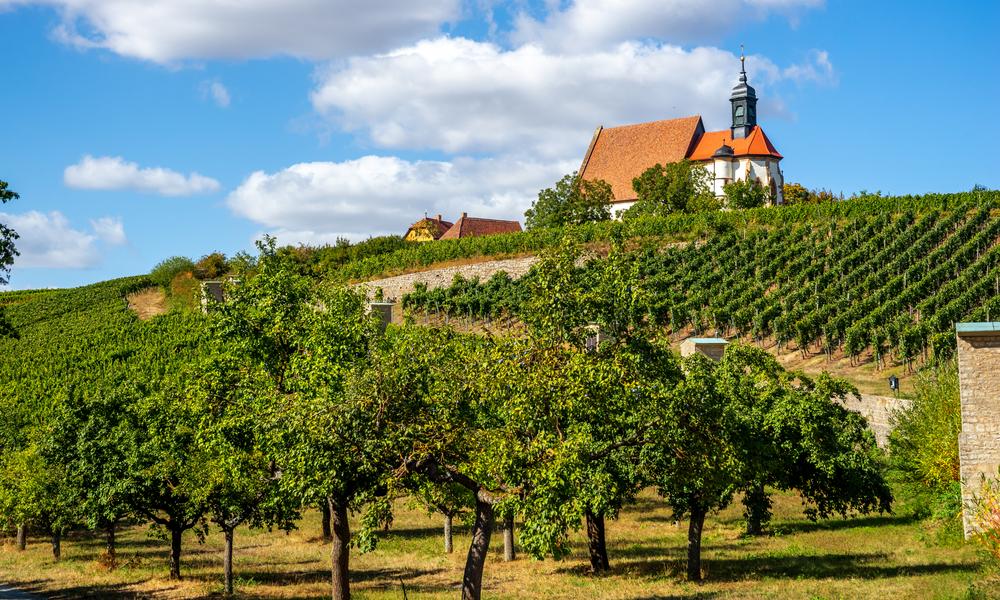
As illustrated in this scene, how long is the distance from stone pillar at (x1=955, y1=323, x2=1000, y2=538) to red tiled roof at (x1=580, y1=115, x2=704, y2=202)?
6994 centimetres

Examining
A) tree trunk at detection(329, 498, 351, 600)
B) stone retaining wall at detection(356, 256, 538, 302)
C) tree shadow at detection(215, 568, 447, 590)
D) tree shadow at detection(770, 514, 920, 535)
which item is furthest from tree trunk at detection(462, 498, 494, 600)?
stone retaining wall at detection(356, 256, 538, 302)

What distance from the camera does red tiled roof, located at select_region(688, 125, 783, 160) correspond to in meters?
90.6

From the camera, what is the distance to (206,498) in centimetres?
2109

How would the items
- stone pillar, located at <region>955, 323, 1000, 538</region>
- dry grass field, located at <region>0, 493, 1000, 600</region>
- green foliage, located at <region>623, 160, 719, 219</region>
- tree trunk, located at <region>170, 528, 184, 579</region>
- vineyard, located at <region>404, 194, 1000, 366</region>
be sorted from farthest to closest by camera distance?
green foliage, located at <region>623, 160, 719, 219</region> < vineyard, located at <region>404, 194, 1000, 366</region> < tree trunk, located at <region>170, 528, 184, 579</region> < stone pillar, located at <region>955, 323, 1000, 538</region> < dry grass field, located at <region>0, 493, 1000, 600</region>

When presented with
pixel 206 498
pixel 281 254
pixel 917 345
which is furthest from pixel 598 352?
pixel 917 345

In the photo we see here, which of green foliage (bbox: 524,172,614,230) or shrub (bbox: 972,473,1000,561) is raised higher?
green foliage (bbox: 524,172,614,230)

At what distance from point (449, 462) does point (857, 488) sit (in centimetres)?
1388

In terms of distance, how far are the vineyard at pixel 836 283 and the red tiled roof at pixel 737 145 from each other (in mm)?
27651

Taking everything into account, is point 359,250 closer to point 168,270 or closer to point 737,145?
point 168,270

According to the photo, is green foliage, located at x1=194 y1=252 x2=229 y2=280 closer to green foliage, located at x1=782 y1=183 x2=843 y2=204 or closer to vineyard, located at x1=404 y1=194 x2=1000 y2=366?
vineyard, located at x1=404 y1=194 x2=1000 y2=366

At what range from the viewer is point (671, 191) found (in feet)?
259

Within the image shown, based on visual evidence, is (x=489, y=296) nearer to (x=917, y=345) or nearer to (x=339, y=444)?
(x=917, y=345)

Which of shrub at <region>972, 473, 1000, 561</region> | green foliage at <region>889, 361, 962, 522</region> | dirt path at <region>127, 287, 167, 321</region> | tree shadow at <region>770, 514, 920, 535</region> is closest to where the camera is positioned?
shrub at <region>972, 473, 1000, 561</region>

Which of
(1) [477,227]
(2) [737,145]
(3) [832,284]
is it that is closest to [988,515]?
(3) [832,284]
